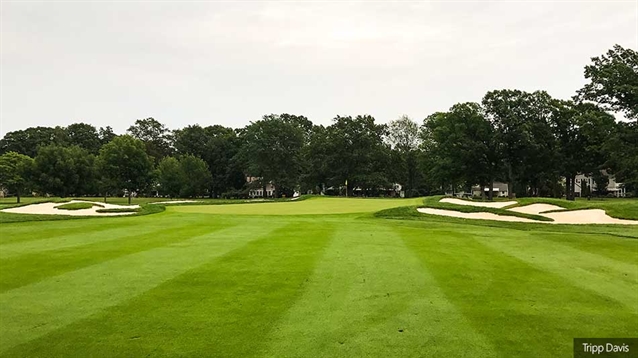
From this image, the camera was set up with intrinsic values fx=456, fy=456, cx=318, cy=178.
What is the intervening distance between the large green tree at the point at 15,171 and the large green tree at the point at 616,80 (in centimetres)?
5905

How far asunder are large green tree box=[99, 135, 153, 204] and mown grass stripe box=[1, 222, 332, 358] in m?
49.4

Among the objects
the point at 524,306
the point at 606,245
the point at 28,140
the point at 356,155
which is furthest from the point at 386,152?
the point at 28,140

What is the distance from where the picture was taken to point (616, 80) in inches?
1325

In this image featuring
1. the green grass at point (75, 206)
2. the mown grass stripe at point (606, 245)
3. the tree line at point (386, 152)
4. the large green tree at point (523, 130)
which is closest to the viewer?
the mown grass stripe at point (606, 245)

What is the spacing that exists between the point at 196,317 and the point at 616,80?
37.2m

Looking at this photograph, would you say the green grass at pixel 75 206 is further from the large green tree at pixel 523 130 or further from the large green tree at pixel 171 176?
the large green tree at pixel 171 176

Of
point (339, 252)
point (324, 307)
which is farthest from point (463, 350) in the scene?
point (339, 252)

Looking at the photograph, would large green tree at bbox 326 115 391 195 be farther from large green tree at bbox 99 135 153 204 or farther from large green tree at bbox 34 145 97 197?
large green tree at bbox 34 145 97 197

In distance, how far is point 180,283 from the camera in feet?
27.7

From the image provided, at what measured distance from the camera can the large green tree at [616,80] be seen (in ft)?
109

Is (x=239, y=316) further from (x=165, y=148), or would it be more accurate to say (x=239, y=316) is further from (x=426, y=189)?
(x=165, y=148)

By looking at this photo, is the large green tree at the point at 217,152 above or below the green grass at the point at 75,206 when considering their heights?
above

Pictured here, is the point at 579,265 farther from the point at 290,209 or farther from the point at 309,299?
the point at 290,209

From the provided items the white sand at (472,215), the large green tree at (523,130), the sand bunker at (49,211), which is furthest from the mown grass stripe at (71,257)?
the large green tree at (523,130)
